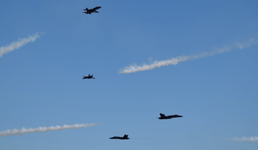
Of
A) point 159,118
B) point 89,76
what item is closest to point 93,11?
point 89,76

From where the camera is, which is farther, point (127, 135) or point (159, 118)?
point (127, 135)

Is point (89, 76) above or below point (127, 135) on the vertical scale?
above

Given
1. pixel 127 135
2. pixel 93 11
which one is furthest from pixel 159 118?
pixel 93 11

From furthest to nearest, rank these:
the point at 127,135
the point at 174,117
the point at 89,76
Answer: the point at 89,76
the point at 127,135
the point at 174,117

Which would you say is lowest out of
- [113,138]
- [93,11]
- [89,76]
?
[113,138]

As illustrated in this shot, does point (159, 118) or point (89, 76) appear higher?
point (89, 76)

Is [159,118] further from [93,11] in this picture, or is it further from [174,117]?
[93,11]

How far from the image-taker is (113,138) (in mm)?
157125

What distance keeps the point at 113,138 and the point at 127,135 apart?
25.4 ft

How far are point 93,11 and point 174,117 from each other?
7022 centimetres

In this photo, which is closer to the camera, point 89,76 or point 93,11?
point 93,11

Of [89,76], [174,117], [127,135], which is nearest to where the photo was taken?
[174,117]

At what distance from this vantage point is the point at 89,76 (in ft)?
586

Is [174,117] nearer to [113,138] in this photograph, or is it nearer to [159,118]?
[159,118]
